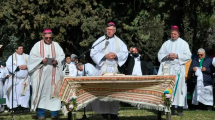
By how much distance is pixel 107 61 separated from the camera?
12.4m

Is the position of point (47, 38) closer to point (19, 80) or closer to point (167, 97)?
point (167, 97)

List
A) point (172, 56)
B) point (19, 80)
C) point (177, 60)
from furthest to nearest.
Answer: point (19, 80) → point (177, 60) → point (172, 56)

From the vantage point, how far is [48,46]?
43.9ft

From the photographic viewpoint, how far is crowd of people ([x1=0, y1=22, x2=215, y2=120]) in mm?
12414

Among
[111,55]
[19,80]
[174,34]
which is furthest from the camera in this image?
[19,80]

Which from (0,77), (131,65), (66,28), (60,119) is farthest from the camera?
(66,28)

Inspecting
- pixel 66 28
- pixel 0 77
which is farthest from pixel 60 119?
pixel 66 28

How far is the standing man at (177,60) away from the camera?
549 inches

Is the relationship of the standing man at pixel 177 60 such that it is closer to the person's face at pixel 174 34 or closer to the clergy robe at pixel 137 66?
the person's face at pixel 174 34

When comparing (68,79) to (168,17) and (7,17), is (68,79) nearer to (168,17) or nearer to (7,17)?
(168,17)

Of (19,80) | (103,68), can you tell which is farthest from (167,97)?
(19,80)

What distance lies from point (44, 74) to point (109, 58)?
6.70 ft

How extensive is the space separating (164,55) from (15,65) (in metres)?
5.88

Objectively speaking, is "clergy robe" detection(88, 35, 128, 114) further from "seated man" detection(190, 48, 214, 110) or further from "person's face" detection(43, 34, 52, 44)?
"seated man" detection(190, 48, 214, 110)
